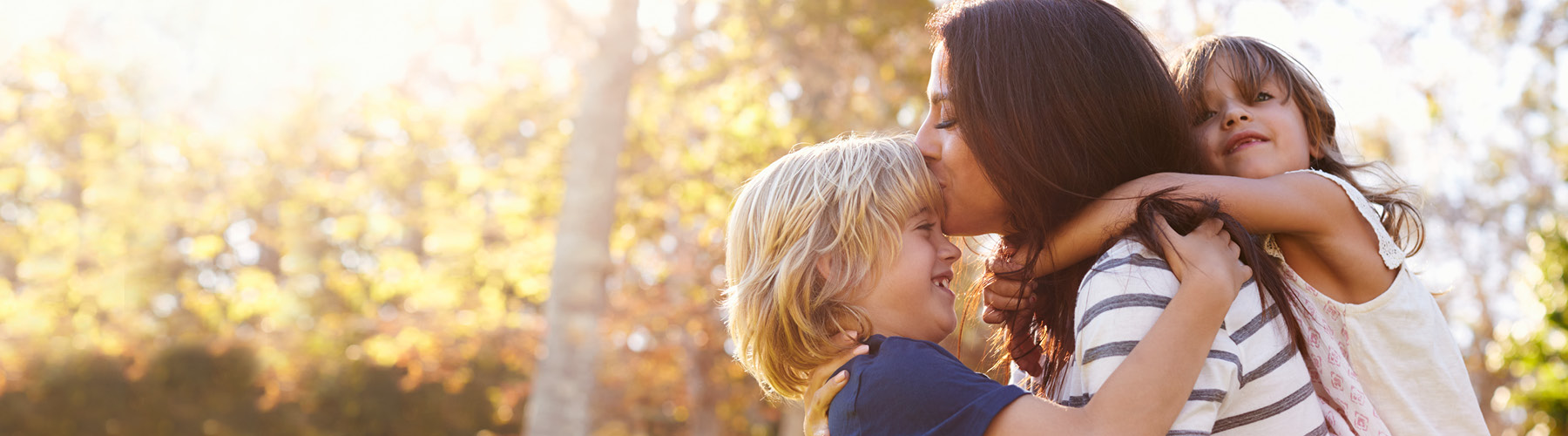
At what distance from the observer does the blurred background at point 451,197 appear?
834cm

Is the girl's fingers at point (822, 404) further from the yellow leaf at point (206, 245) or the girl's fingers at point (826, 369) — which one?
the yellow leaf at point (206, 245)

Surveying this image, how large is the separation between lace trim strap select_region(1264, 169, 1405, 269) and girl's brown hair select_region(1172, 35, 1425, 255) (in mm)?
264

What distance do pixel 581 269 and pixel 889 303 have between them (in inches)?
219

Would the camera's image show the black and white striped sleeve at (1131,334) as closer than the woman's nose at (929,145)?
Yes

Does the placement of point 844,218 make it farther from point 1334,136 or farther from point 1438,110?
point 1438,110

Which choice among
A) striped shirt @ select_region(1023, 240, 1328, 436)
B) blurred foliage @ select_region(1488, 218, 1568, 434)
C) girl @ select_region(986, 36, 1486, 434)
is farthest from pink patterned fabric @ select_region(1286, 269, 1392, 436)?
blurred foliage @ select_region(1488, 218, 1568, 434)

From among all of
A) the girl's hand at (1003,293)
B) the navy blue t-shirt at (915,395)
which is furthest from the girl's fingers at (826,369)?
→ the girl's hand at (1003,293)

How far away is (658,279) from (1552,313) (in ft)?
22.4

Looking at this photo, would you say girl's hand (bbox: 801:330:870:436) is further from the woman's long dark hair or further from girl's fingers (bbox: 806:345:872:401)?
the woman's long dark hair

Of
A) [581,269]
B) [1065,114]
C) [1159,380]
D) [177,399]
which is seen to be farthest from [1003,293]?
[177,399]

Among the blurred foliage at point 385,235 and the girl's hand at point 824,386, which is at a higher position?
the blurred foliage at point 385,235

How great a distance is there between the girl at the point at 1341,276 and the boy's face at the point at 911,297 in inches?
5.5

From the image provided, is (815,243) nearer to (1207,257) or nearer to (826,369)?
(826,369)

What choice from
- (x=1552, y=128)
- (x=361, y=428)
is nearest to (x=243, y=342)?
(x=361, y=428)
